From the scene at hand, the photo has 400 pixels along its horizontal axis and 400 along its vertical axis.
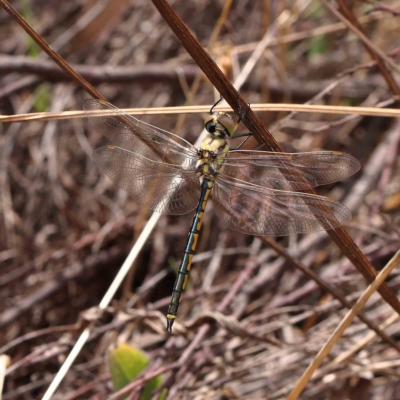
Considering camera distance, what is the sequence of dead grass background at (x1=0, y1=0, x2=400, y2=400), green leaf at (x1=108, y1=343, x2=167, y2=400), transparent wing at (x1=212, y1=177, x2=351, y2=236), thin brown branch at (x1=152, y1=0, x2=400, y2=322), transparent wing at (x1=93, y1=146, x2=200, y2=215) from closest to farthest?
thin brown branch at (x1=152, y1=0, x2=400, y2=322) < transparent wing at (x1=212, y1=177, x2=351, y2=236) < green leaf at (x1=108, y1=343, x2=167, y2=400) < transparent wing at (x1=93, y1=146, x2=200, y2=215) < dead grass background at (x1=0, y1=0, x2=400, y2=400)

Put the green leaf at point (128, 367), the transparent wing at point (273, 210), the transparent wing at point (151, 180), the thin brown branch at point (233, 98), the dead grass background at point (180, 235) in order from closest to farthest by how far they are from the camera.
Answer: the thin brown branch at point (233, 98) < the transparent wing at point (273, 210) < the green leaf at point (128, 367) < the transparent wing at point (151, 180) < the dead grass background at point (180, 235)

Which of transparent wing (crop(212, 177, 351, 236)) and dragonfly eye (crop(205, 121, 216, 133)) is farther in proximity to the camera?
dragonfly eye (crop(205, 121, 216, 133))

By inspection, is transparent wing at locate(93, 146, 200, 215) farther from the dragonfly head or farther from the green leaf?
the green leaf

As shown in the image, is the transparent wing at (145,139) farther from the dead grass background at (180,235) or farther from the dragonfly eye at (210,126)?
the dead grass background at (180,235)

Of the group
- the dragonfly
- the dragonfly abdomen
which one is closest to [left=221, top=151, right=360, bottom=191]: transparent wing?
the dragonfly

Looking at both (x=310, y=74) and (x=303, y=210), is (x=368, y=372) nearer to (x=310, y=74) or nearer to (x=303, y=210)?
(x=303, y=210)

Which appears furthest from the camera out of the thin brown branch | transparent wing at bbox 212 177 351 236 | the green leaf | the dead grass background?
the dead grass background

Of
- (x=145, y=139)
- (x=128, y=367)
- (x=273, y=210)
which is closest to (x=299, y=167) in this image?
(x=273, y=210)

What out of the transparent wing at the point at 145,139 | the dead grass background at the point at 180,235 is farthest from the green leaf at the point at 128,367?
the transparent wing at the point at 145,139
